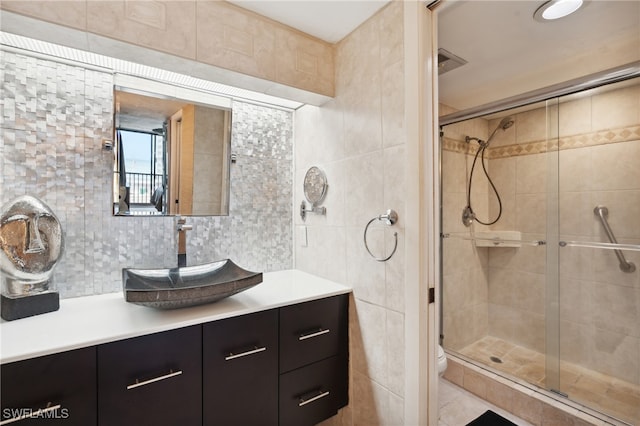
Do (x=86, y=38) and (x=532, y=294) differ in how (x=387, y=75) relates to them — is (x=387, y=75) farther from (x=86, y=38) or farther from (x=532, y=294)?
(x=532, y=294)

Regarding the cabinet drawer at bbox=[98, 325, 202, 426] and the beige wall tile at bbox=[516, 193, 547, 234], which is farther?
the beige wall tile at bbox=[516, 193, 547, 234]

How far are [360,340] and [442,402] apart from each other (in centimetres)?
101

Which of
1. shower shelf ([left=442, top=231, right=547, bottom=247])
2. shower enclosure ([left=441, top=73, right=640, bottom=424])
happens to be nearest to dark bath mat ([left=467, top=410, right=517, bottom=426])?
shower enclosure ([left=441, top=73, right=640, bottom=424])

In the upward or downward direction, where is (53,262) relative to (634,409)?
upward

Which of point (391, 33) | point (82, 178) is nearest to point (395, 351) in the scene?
point (391, 33)

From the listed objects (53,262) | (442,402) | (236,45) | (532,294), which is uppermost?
(236,45)

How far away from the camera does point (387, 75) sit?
1390mm

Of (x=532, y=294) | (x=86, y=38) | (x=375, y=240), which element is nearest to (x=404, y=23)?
(x=375, y=240)

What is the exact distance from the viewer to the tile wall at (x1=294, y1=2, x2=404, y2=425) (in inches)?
53.1

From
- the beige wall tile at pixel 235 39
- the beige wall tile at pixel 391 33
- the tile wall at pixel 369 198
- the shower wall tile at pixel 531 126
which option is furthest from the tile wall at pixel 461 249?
the beige wall tile at pixel 235 39

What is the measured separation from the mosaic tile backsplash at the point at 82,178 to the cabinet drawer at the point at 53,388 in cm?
64

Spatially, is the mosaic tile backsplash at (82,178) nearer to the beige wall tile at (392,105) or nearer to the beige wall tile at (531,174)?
the beige wall tile at (392,105)

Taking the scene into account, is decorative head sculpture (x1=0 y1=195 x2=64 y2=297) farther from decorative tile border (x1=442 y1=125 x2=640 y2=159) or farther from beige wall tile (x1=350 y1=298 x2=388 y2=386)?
decorative tile border (x1=442 y1=125 x2=640 y2=159)

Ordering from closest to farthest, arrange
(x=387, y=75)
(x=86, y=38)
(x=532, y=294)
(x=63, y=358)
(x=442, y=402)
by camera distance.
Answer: (x=63, y=358) < (x=86, y=38) < (x=387, y=75) < (x=442, y=402) < (x=532, y=294)
